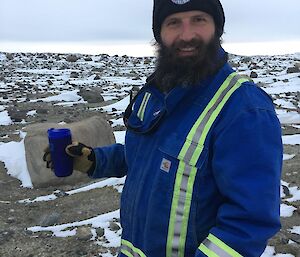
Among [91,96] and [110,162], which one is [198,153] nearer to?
[110,162]

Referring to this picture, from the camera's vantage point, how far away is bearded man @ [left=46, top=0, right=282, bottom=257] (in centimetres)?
172

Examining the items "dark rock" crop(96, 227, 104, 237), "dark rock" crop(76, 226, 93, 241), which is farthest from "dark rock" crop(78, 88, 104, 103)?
"dark rock" crop(96, 227, 104, 237)

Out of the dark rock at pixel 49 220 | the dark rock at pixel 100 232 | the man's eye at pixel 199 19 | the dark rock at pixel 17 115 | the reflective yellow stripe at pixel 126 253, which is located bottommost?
the dark rock at pixel 17 115

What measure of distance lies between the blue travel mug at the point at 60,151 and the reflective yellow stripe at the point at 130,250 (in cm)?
58

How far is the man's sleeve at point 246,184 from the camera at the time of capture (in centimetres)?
170

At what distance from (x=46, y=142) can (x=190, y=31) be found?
5553 mm

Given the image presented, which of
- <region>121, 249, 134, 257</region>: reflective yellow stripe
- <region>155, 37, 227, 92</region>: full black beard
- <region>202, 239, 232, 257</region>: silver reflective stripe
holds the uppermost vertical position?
<region>155, 37, 227, 92</region>: full black beard

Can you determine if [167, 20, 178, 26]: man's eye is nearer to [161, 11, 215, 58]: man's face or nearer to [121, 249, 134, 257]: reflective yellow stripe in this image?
[161, 11, 215, 58]: man's face

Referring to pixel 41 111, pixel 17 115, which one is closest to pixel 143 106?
pixel 17 115

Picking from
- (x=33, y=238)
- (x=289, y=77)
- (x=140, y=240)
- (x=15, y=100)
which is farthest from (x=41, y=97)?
(x=140, y=240)

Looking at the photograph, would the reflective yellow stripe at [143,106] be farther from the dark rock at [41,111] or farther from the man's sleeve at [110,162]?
the dark rock at [41,111]

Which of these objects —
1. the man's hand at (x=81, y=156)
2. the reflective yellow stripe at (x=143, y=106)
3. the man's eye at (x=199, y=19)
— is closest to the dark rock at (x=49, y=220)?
the man's hand at (x=81, y=156)

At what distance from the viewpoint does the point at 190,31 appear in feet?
6.81

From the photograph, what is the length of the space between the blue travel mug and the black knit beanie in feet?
2.65
